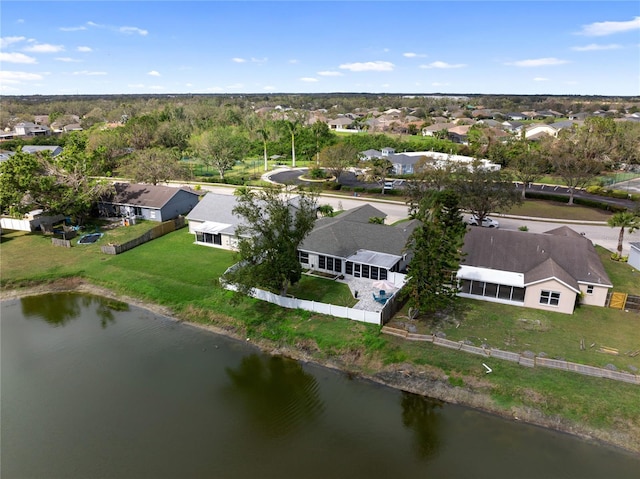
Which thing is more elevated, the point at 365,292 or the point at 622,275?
the point at 622,275

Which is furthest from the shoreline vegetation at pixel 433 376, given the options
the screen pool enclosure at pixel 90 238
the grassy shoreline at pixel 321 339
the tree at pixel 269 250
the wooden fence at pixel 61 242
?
the wooden fence at pixel 61 242

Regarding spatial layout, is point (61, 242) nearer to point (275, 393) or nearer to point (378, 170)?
point (275, 393)

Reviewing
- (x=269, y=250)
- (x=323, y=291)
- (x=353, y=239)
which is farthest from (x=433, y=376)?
(x=353, y=239)

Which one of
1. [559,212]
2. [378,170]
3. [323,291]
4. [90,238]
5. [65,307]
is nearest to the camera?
[323,291]

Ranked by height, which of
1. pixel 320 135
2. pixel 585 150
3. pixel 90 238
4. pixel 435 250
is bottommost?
pixel 90 238

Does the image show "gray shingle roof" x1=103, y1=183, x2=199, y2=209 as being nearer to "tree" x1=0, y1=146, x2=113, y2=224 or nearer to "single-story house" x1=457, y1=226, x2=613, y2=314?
"tree" x1=0, y1=146, x2=113, y2=224

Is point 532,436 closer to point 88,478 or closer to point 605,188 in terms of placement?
point 88,478
